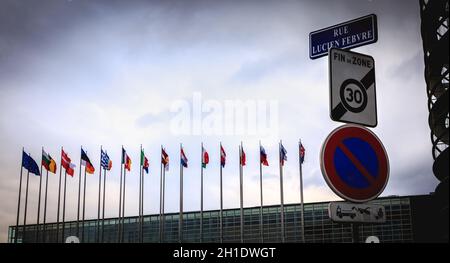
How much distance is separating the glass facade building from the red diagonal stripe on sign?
8460 centimetres

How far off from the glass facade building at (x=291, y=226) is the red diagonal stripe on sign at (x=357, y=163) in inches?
3331

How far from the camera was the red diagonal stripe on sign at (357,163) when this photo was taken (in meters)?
4.82

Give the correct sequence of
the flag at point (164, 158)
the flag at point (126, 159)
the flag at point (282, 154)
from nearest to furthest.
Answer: the flag at point (282, 154) → the flag at point (164, 158) → the flag at point (126, 159)

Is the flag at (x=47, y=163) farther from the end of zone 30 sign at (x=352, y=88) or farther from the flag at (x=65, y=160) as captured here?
the end of zone 30 sign at (x=352, y=88)

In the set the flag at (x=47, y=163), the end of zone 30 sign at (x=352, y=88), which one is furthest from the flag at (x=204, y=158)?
the end of zone 30 sign at (x=352, y=88)

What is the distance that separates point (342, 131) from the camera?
4.96 meters

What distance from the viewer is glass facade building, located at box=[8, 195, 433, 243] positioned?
9512 centimetres

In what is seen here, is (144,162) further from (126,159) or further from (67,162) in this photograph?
(67,162)

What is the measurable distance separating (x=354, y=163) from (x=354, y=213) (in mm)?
420

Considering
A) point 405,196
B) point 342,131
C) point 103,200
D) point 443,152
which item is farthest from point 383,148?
point 405,196

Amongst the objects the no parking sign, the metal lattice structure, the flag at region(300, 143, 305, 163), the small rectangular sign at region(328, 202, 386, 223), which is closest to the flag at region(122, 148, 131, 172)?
the flag at region(300, 143, 305, 163)

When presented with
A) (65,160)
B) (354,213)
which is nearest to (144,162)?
(65,160)

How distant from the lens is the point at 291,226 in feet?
333

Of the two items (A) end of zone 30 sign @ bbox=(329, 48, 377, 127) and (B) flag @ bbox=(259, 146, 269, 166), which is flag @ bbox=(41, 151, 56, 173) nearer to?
(B) flag @ bbox=(259, 146, 269, 166)
